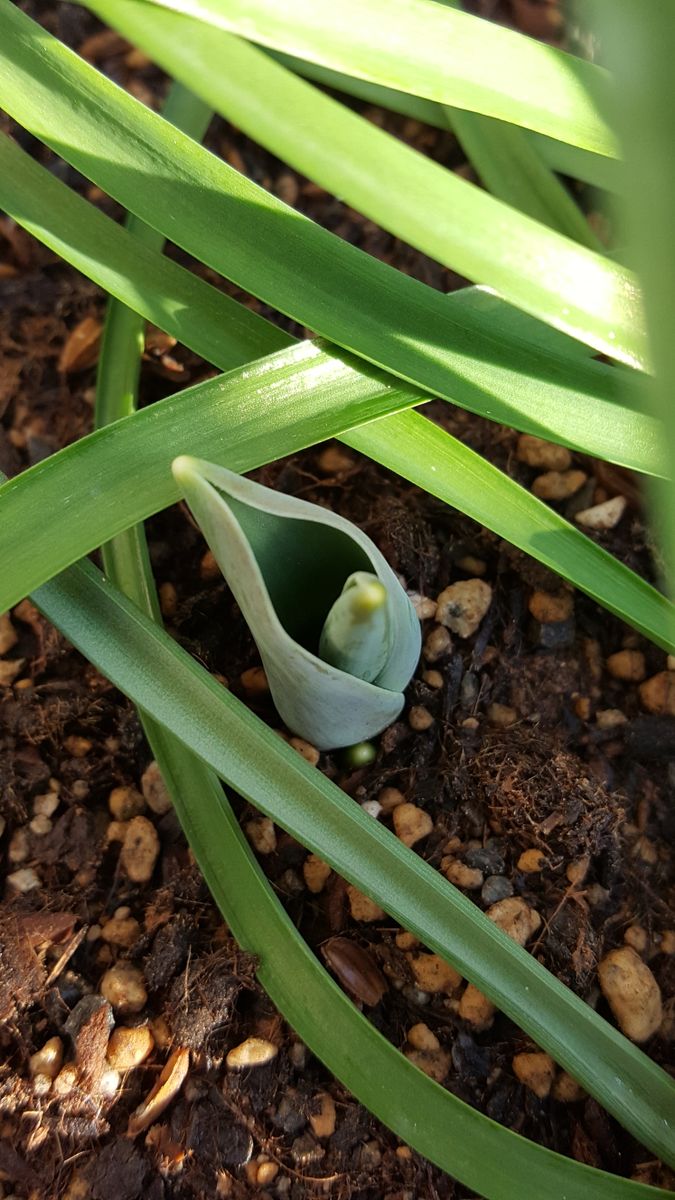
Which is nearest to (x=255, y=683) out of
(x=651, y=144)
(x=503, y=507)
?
(x=503, y=507)

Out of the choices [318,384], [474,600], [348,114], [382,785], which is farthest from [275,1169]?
[348,114]

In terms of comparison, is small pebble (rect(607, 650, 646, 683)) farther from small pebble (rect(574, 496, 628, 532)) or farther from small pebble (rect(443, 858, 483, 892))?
small pebble (rect(443, 858, 483, 892))

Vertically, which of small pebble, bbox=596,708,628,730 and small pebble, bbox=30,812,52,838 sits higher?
small pebble, bbox=596,708,628,730

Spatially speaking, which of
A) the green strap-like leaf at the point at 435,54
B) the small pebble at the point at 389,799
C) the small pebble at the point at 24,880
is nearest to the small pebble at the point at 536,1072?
the small pebble at the point at 389,799

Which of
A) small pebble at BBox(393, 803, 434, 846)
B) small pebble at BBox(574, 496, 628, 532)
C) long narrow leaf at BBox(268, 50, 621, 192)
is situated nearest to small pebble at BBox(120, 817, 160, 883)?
small pebble at BBox(393, 803, 434, 846)

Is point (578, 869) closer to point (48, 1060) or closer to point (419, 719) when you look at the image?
point (419, 719)

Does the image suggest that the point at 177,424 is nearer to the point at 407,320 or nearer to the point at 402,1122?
the point at 407,320

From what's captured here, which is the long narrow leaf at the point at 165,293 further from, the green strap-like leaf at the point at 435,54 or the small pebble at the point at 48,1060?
the small pebble at the point at 48,1060
